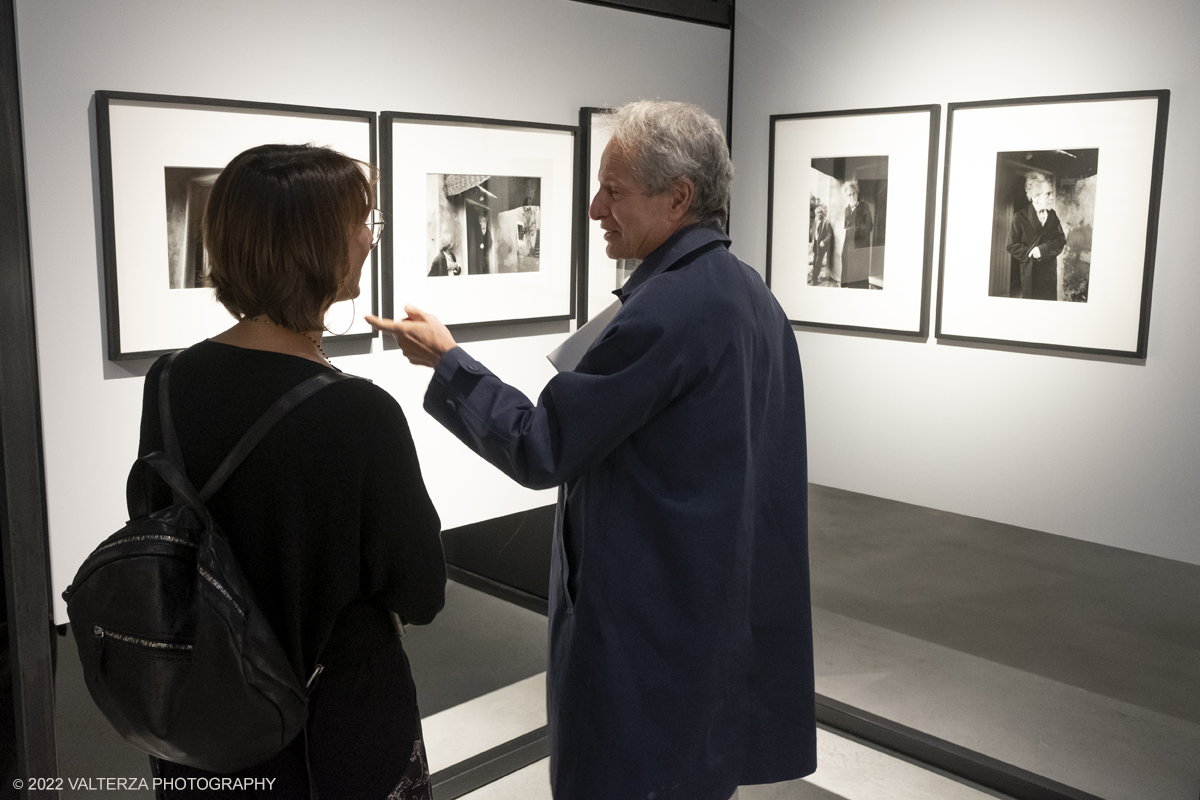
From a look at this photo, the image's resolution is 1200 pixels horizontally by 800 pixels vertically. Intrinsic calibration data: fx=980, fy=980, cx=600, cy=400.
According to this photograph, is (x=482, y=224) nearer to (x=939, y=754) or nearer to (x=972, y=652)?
(x=939, y=754)

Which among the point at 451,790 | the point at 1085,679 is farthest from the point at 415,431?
the point at 1085,679

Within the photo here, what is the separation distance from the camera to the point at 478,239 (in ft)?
10.8

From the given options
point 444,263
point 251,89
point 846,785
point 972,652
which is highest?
point 251,89

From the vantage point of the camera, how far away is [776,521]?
2.02 meters

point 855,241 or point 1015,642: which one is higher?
point 855,241

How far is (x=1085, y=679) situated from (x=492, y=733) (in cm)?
235

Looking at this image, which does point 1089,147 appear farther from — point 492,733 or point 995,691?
point 492,733

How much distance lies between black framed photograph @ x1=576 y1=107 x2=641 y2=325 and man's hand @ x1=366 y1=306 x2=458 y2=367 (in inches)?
67.1

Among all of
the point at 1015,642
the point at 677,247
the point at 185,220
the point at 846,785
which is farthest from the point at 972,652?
the point at 185,220

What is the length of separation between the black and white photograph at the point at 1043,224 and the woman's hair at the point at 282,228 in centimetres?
243

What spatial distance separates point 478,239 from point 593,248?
1.85 feet

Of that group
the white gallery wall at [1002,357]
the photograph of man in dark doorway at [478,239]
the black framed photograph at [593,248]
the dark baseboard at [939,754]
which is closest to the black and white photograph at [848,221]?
the white gallery wall at [1002,357]

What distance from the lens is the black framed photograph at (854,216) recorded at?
343 cm

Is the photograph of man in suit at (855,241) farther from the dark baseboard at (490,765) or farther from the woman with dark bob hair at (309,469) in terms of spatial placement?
the woman with dark bob hair at (309,469)
